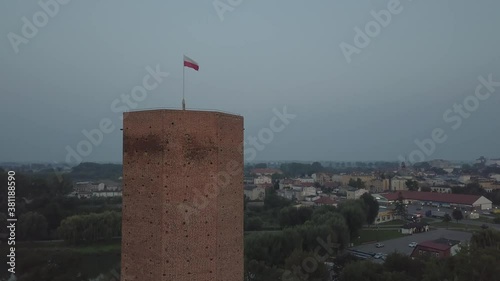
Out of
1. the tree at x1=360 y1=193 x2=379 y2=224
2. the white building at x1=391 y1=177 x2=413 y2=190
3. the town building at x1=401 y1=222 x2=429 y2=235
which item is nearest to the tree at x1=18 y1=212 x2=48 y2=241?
the tree at x1=360 y1=193 x2=379 y2=224

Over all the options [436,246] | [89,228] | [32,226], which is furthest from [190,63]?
[32,226]

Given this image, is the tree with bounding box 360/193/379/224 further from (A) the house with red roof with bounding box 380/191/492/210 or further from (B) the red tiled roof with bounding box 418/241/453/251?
(A) the house with red roof with bounding box 380/191/492/210

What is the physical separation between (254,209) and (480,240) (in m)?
30.3

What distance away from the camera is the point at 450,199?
185ft

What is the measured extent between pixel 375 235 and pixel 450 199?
2519 centimetres

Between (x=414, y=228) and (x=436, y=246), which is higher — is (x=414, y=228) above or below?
below

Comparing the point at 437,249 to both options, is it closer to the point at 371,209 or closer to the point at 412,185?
the point at 371,209

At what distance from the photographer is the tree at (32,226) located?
30.6 meters

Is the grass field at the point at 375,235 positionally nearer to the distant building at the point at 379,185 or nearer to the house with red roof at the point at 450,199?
the house with red roof at the point at 450,199

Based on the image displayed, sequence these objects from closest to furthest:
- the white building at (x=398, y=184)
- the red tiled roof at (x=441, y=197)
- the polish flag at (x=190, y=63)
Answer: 1. the polish flag at (x=190, y=63)
2. the red tiled roof at (x=441, y=197)
3. the white building at (x=398, y=184)

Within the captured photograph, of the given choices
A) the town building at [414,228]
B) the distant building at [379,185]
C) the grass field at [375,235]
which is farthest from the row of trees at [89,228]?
the distant building at [379,185]

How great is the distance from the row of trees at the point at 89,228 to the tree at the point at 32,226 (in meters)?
1.81

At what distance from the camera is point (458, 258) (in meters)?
16.2

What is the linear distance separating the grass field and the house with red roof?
18159 mm
